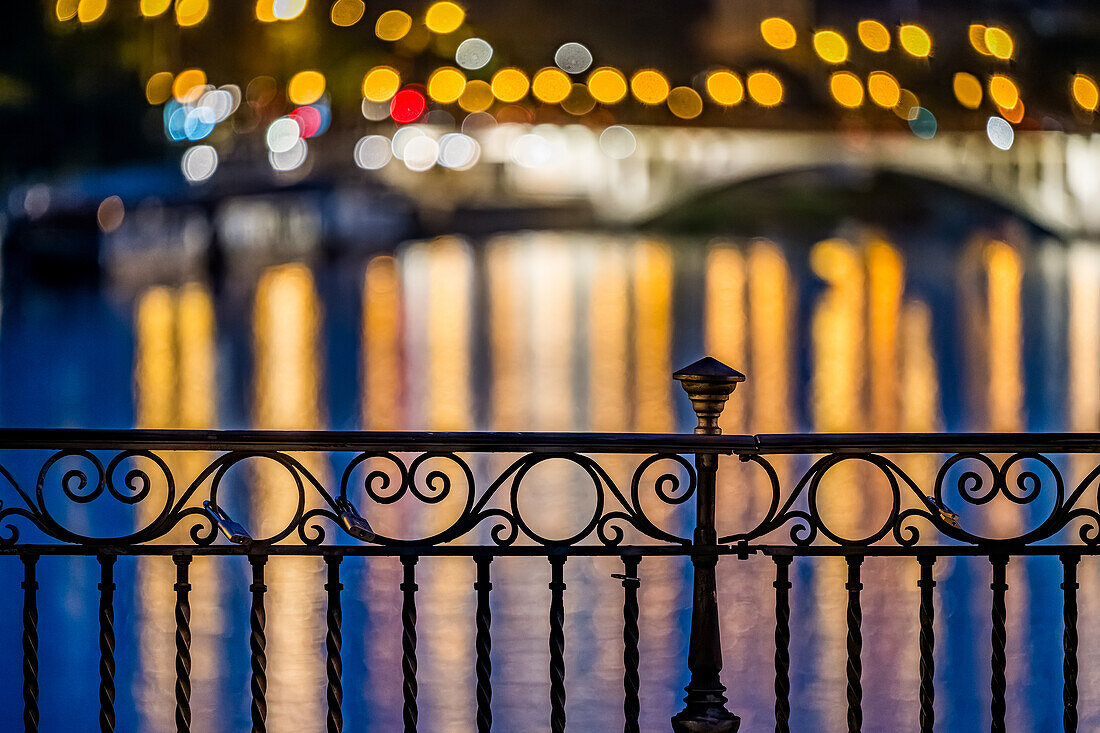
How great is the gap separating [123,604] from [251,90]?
1042 inches

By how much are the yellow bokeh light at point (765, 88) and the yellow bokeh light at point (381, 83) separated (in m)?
7.70

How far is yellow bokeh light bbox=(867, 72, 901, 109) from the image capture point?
3005 centimetres

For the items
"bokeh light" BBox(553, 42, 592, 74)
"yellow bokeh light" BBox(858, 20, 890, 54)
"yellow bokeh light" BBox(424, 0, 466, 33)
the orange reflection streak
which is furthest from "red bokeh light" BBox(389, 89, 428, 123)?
the orange reflection streak

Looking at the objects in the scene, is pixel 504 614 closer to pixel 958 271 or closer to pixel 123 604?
pixel 123 604

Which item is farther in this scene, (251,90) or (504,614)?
(251,90)

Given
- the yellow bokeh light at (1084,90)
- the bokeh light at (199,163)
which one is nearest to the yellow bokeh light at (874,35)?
the yellow bokeh light at (1084,90)

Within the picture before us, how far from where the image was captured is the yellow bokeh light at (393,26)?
31359mm

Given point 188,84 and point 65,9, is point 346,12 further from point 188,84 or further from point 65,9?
point 65,9

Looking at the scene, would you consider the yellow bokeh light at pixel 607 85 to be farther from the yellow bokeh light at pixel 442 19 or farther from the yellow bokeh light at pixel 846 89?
the yellow bokeh light at pixel 846 89

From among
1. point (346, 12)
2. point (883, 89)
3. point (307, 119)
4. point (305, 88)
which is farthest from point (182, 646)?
point (346, 12)

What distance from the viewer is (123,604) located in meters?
4.84

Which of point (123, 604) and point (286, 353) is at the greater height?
point (286, 353)

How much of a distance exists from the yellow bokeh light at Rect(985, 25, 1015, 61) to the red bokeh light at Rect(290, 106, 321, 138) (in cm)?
1479

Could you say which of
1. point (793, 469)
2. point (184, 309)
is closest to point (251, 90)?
point (184, 309)
